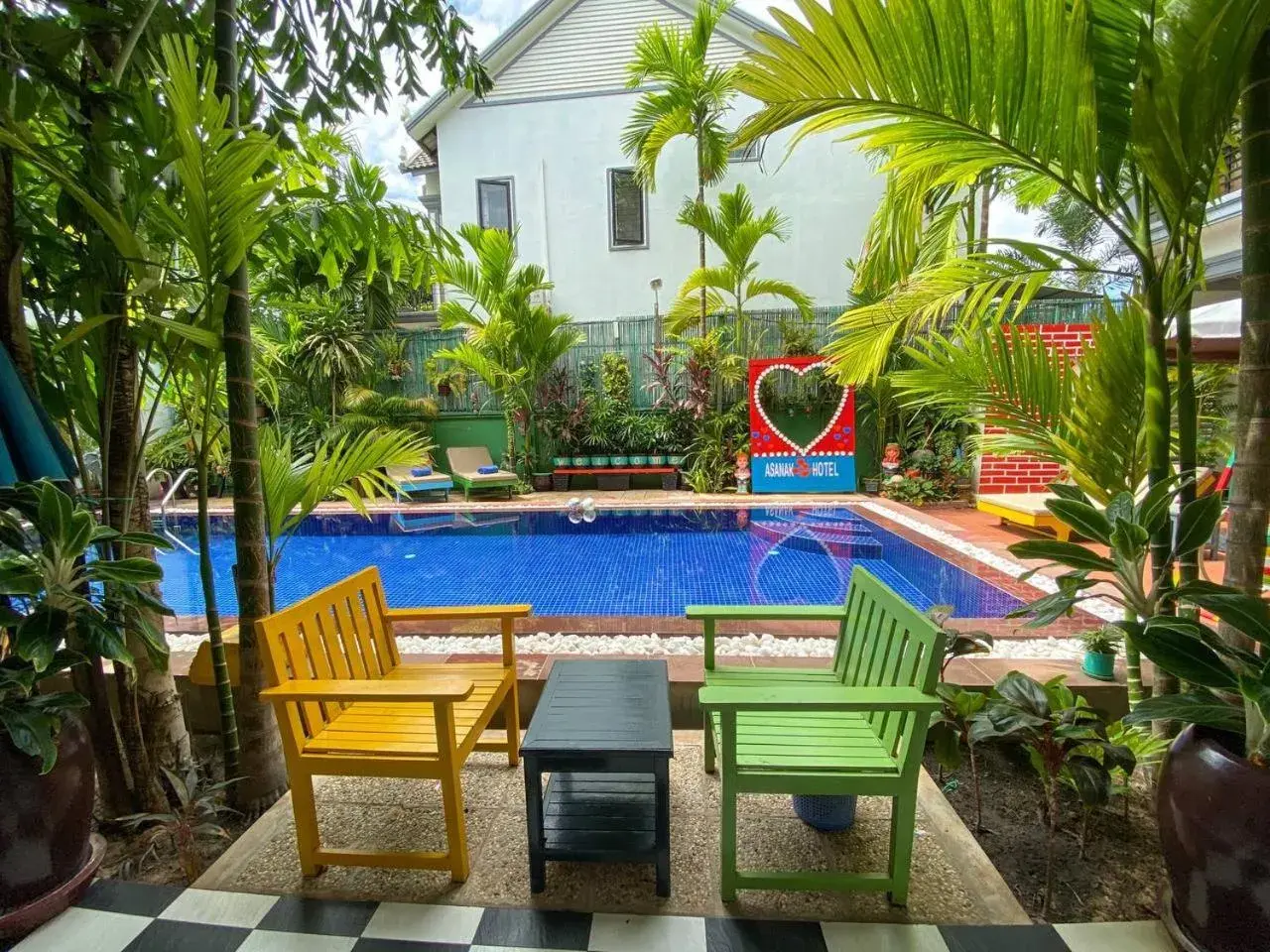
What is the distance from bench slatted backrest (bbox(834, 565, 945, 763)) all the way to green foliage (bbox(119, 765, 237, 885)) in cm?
199

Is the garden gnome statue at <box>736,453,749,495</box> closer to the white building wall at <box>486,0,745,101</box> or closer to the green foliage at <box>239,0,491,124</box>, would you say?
the green foliage at <box>239,0,491,124</box>

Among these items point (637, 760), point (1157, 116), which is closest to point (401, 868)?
point (637, 760)

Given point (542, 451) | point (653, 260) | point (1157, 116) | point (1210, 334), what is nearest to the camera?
point (1157, 116)

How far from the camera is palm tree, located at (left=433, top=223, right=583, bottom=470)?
7957 millimetres

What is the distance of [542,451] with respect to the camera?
9.45 metres

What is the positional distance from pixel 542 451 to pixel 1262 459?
8596mm

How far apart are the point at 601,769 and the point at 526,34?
40.0 feet

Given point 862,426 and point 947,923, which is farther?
point 862,426

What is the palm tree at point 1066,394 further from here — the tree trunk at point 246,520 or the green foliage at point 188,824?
the green foliage at point 188,824

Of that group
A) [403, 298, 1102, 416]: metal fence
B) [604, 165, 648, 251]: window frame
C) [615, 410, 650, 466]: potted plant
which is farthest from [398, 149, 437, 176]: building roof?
[615, 410, 650, 466]: potted plant

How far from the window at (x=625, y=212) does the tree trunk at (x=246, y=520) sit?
890 cm

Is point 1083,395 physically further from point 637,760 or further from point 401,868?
point 401,868

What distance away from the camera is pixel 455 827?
5.32 ft

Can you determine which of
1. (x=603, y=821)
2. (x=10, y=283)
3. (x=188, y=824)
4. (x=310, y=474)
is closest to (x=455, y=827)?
(x=603, y=821)
